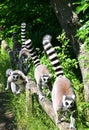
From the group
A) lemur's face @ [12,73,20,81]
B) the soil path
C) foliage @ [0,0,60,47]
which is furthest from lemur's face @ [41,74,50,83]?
foliage @ [0,0,60,47]

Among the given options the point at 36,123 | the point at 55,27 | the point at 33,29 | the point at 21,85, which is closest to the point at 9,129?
the point at 21,85

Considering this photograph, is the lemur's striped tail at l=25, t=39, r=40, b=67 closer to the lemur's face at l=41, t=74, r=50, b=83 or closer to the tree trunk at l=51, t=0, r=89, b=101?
the tree trunk at l=51, t=0, r=89, b=101

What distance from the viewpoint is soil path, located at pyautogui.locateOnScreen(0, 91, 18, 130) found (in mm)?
7840

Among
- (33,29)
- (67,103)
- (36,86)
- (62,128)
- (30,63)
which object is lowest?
(62,128)

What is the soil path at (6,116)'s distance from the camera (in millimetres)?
7840

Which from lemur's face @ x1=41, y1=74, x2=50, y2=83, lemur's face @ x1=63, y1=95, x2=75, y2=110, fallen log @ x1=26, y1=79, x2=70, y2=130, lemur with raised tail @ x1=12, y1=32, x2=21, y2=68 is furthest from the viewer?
lemur with raised tail @ x1=12, y1=32, x2=21, y2=68

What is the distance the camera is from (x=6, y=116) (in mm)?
8531

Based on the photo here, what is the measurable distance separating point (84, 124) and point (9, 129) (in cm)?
250

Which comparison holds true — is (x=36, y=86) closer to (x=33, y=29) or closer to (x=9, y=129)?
(x=9, y=129)

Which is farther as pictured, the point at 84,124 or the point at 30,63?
the point at 30,63

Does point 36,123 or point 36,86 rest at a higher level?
point 36,86

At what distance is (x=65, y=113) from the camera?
16.6 feet

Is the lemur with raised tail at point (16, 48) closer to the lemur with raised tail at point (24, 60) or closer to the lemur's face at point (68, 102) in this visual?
the lemur with raised tail at point (24, 60)

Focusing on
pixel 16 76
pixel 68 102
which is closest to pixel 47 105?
pixel 68 102
